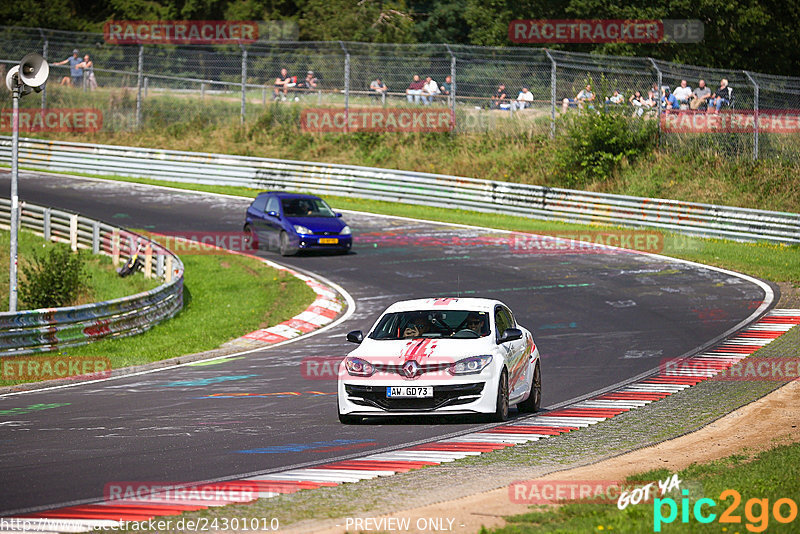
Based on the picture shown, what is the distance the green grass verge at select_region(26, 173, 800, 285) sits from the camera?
83.9 feet

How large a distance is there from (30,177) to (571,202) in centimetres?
2072

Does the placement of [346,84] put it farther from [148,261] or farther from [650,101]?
[148,261]

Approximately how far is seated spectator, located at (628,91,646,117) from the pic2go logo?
2914 cm

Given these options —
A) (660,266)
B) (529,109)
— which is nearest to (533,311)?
(660,266)

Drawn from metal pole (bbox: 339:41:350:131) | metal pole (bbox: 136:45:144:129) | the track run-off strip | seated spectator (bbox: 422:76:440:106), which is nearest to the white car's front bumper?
the track run-off strip

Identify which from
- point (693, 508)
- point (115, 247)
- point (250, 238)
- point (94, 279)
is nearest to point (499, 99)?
point (250, 238)

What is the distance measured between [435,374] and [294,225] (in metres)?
16.4

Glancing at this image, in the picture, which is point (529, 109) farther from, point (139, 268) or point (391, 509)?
point (391, 509)

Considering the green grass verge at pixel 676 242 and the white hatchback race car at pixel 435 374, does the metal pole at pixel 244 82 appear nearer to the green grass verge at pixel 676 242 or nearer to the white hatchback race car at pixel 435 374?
the green grass verge at pixel 676 242

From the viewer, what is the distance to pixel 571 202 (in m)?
32.8

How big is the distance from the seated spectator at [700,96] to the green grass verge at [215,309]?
48.6 ft

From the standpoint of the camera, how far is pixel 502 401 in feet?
38.5

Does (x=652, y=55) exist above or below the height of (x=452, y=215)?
above

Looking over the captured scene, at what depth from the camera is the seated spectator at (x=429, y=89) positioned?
38562mm
